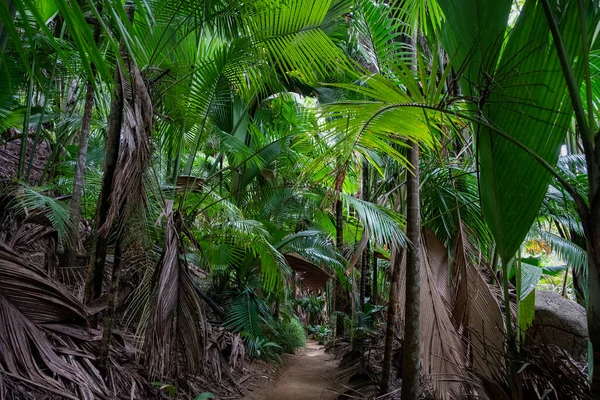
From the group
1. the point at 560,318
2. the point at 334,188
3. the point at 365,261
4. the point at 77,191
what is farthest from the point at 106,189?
the point at 560,318

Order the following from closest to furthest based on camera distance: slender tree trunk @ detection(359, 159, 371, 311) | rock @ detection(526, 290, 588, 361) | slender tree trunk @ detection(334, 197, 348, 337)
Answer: rock @ detection(526, 290, 588, 361), slender tree trunk @ detection(359, 159, 371, 311), slender tree trunk @ detection(334, 197, 348, 337)

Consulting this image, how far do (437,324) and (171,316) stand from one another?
1.76 meters

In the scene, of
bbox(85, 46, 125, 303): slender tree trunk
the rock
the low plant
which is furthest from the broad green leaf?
the low plant

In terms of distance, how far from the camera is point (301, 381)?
5.44m

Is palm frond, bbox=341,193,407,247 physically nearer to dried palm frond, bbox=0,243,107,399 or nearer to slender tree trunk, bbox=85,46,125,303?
slender tree trunk, bbox=85,46,125,303

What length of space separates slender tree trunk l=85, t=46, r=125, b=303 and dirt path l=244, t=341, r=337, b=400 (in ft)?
7.39

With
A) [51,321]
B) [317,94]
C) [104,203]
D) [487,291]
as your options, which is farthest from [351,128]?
[317,94]

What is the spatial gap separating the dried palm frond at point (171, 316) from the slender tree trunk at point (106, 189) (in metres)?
0.39

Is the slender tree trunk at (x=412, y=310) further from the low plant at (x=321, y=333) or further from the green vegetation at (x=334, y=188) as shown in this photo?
the low plant at (x=321, y=333)

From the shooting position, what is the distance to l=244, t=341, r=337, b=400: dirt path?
4.62m

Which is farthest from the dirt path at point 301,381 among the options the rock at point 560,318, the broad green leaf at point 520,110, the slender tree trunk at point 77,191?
the broad green leaf at point 520,110

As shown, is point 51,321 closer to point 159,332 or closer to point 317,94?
point 159,332

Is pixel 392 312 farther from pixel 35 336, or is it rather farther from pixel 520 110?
pixel 35 336

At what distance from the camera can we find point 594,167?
1083 mm
